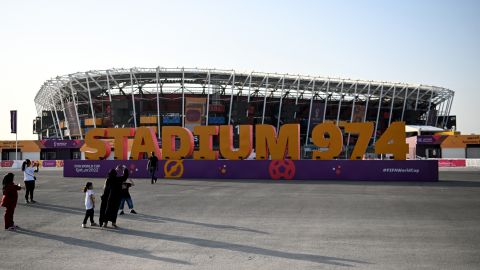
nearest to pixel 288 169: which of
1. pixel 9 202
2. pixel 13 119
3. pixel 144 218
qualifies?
pixel 144 218

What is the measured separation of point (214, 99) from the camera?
7075 centimetres

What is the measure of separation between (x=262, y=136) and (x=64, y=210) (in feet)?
54.8

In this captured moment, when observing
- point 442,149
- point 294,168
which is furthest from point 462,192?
point 442,149

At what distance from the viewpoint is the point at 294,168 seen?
29.9 m

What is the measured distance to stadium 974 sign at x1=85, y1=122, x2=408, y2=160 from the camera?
29.1 meters

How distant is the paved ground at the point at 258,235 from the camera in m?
8.95

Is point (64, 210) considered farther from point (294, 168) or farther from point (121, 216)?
point (294, 168)

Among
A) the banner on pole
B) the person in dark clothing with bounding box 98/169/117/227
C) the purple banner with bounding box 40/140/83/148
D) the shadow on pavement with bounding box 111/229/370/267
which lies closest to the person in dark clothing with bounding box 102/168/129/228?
the person in dark clothing with bounding box 98/169/117/227

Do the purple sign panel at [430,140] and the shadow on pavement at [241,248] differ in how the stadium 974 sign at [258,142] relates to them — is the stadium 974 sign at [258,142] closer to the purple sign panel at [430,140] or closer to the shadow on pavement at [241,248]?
the shadow on pavement at [241,248]

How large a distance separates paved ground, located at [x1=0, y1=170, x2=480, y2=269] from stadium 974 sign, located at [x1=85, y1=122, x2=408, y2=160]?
10145 mm

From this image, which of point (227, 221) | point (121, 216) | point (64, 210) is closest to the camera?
point (227, 221)

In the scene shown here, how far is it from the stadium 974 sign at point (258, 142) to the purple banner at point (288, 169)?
649mm

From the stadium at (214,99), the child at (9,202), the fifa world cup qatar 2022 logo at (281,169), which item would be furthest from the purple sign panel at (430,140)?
the child at (9,202)

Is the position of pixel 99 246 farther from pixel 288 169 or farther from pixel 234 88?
pixel 234 88
